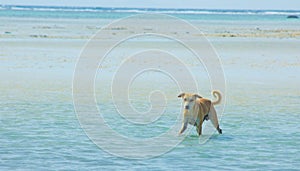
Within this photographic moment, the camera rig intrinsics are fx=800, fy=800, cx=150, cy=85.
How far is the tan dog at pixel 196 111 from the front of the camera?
1305cm

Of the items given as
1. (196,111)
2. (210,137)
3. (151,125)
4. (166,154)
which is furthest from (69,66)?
(166,154)

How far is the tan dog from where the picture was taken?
1305cm

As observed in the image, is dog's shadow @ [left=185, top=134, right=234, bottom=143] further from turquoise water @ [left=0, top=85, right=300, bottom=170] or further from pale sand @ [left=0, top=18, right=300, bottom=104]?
pale sand @ [left=0, top=18, right=300, bottom=104]

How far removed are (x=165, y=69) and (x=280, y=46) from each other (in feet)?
52.7

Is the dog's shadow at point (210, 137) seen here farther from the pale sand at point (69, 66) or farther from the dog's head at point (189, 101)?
the pale sand at point (69, 66)

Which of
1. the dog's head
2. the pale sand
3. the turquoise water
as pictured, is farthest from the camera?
the pale sand

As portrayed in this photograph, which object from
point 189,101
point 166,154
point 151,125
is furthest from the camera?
point 151,125

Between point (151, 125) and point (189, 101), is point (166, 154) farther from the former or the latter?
point (151, 125)

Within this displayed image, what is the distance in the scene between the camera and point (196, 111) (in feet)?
43.0

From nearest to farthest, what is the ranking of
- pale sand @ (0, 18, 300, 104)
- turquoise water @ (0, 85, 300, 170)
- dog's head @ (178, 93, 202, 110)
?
turquoise water @ (0, 85, 300, 170)
dog's head @ (178, 93, 202, 110)
pale sand @ (0, 18, 300, 104)

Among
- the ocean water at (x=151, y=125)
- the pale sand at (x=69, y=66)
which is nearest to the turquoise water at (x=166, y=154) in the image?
the ocean water at (x=151, y=125)

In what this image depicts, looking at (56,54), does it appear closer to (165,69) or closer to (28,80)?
(165,69)

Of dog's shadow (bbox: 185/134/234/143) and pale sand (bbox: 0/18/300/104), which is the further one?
pale sand (bbox: 0/18/300/104)

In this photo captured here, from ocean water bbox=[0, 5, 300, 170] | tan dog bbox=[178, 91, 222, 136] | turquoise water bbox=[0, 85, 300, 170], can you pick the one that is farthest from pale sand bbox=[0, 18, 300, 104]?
tan dog bbox=[178, 91, 222, 136]
